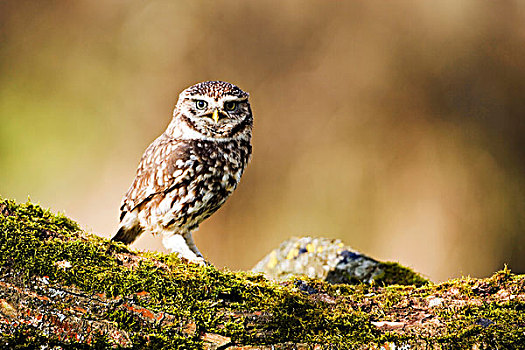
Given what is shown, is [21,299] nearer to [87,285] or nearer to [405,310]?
[87,285]

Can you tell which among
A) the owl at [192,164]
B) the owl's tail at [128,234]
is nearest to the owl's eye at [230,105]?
the owl at [192,164]

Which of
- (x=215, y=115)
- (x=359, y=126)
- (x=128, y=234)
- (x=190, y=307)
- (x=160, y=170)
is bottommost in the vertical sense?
(x=190, y=307)

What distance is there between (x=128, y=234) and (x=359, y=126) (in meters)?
4.77

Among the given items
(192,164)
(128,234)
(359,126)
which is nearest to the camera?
(192,164)

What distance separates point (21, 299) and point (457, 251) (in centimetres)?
682

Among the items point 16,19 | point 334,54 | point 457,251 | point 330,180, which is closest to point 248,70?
point 334,54

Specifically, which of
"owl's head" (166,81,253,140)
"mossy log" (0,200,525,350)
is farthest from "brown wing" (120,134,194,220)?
"mossy log" (0,200,525,350)

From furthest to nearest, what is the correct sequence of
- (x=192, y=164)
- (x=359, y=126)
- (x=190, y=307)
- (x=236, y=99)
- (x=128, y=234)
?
(x=359, y=126), (x=128, y=234), (x=236, y=99), (x=192, y=164), (x=190, y=307)

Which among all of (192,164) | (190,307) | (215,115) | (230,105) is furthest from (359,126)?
(190,307)

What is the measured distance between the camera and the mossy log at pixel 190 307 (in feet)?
6.07

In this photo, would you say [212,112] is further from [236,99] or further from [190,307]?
[190,307]

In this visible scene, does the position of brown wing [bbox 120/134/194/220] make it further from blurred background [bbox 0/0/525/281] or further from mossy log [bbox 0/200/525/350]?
blurred background [bbox 0/0/525/281]

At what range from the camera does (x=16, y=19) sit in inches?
376

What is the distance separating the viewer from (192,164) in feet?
11.1
